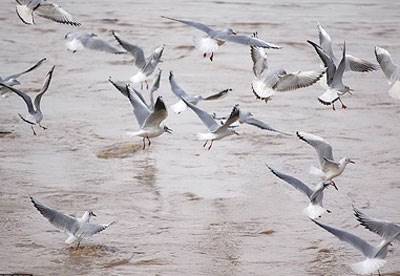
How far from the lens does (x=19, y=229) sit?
8000 mm

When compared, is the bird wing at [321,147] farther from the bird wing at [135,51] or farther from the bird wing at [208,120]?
the bird wing at [135,51]

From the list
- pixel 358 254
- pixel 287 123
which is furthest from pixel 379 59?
pixel 358 254

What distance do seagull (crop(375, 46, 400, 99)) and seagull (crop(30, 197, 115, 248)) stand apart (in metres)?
3.35

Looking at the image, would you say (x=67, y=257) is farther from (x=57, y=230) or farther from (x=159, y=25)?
(x=159, y=25)

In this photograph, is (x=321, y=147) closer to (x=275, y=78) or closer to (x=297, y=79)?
(x=297, y=79)

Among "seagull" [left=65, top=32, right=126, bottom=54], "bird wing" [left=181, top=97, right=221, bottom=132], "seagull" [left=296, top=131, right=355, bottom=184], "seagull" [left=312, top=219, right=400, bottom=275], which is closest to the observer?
"seagull" [left=312, top=219, right=400, bottom=275]

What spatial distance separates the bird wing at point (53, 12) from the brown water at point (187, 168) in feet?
3.19

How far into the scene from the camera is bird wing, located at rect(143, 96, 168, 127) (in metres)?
8.48

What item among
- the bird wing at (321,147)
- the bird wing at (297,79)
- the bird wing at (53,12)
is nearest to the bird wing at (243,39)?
the bird wing at (297,79)

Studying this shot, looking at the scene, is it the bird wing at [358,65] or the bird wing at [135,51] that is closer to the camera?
the bird wing at [358,65]

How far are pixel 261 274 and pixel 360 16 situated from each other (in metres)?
8.40

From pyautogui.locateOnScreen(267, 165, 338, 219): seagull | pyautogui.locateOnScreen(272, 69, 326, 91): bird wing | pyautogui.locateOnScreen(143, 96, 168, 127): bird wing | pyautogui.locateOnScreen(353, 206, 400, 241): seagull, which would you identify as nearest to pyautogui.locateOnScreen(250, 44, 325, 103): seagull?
pyautogui.locateOnScreen(272, 69, 326, 91): bird wing

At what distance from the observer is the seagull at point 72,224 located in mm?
7508

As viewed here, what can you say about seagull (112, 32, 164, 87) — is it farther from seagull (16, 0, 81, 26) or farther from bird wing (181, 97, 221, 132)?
bird wing (181, 97, 221, 132)
